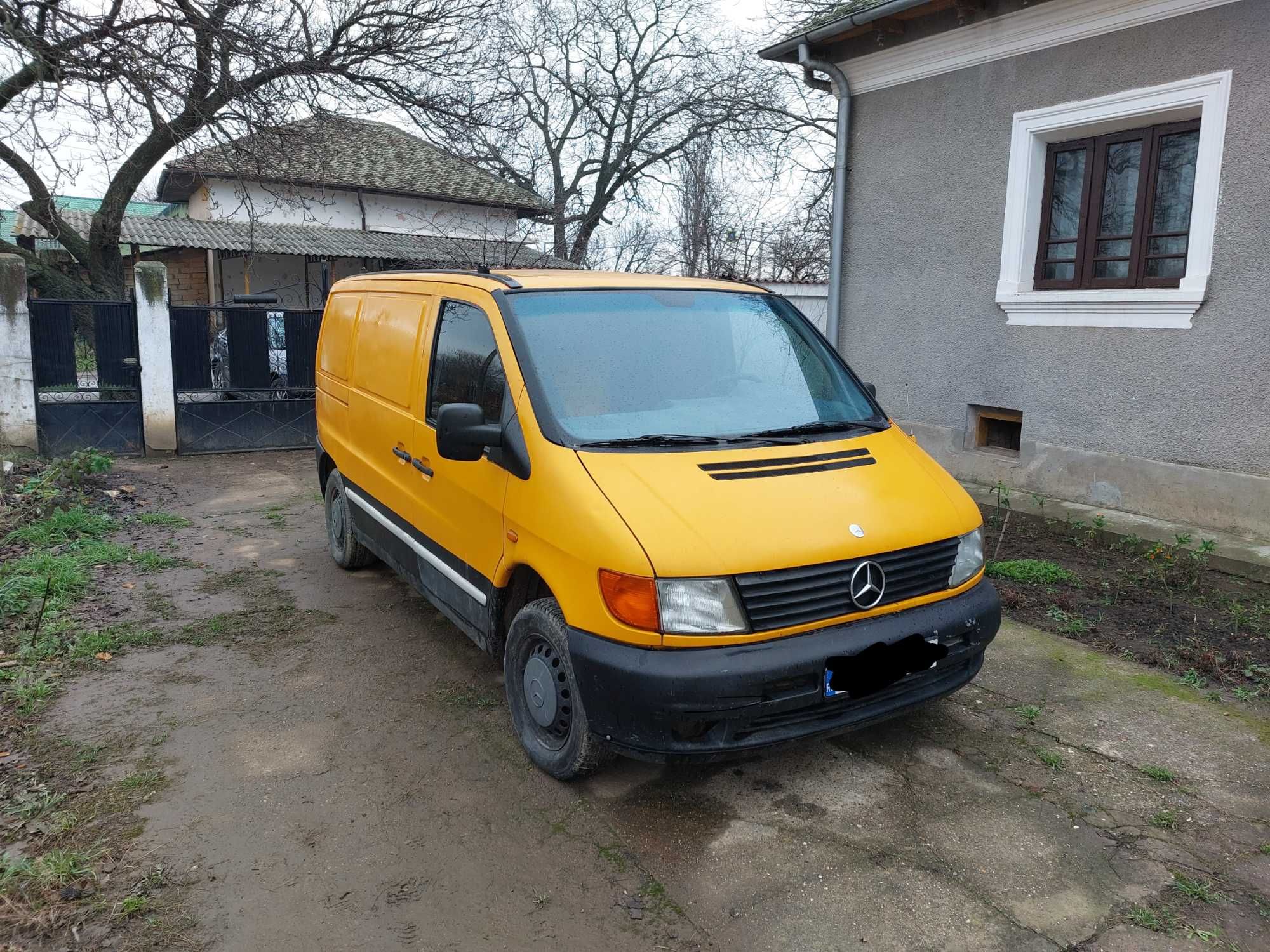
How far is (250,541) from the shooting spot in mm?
7148

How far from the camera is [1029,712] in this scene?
4.07m

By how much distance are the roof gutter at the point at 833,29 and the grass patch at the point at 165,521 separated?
7177mm

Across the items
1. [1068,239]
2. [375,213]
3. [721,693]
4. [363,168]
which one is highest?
[363,168]

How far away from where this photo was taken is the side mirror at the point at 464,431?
347cm

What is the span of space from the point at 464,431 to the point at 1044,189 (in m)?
6.26

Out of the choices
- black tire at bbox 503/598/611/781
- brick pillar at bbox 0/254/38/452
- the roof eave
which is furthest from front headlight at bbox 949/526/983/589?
the roof eave

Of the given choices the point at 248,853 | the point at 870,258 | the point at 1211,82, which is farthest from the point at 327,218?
the point at 248,853

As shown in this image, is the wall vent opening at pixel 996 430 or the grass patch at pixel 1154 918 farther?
the wall vent opening at pixel 996 430

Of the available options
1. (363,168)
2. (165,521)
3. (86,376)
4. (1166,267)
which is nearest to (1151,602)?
(1166,267)

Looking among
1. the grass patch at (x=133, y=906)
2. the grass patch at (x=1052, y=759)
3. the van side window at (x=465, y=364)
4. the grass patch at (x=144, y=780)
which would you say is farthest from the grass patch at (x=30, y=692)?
the grass patch at (x=1052, y=759)

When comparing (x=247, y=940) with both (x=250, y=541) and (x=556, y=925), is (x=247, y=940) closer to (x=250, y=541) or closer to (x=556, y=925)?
(x=556, y=925)

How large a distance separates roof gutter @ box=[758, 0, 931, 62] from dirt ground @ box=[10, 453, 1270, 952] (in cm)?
571

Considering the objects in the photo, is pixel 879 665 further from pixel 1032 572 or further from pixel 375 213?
pixel 375 213

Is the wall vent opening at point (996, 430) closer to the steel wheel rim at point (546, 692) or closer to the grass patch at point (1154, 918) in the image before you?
the grass patch at point (1154, 918)
